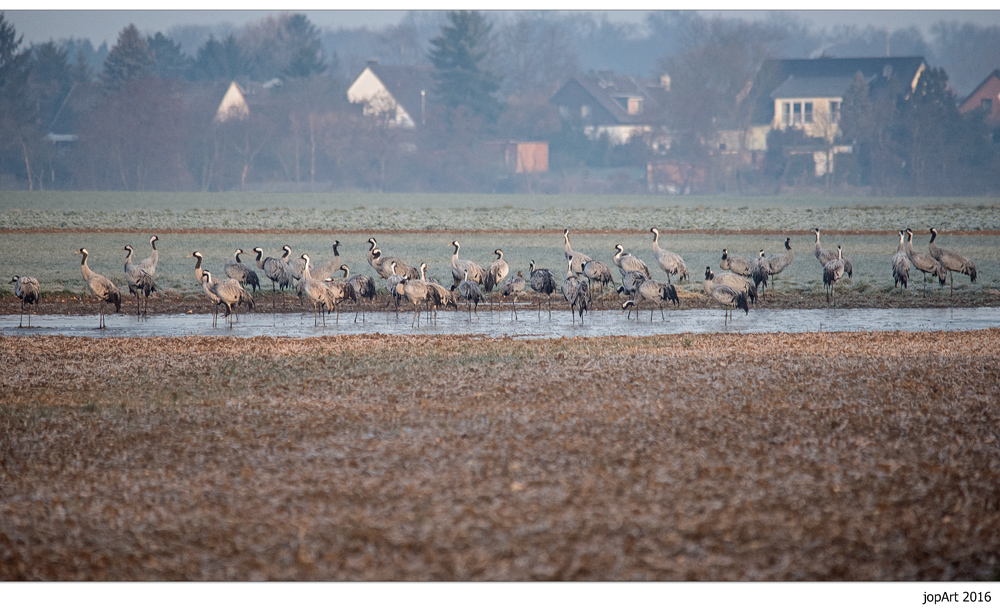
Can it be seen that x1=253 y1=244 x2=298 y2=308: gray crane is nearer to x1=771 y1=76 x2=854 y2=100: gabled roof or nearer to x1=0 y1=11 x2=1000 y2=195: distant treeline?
x1=0 y1=11 x2=1000 y2=195: distant treeline

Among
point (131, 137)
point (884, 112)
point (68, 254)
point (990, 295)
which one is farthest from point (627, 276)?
point (131, 137)

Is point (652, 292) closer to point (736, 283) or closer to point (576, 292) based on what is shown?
point (576, 292)

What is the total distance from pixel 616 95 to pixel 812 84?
20.0 metres

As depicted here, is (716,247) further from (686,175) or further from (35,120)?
(35,120)

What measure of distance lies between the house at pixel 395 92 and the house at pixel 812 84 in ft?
97.2

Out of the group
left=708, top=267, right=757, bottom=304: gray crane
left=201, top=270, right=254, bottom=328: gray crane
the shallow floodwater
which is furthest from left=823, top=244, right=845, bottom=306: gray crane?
left=201, top=270, right=254, bottom=328: gray crane

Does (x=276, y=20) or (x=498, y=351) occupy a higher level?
(x=276, y=20)

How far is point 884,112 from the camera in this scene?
252ft

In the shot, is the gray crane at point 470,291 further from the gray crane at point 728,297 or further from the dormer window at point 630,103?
the dormer window at point 630,103

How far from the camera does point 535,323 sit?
52.0ft

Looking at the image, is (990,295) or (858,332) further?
(990,295)

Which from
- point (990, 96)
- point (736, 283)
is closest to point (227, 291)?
point (736, 283)

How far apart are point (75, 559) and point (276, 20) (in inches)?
4816

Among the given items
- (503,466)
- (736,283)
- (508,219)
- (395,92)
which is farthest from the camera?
(395,92)
